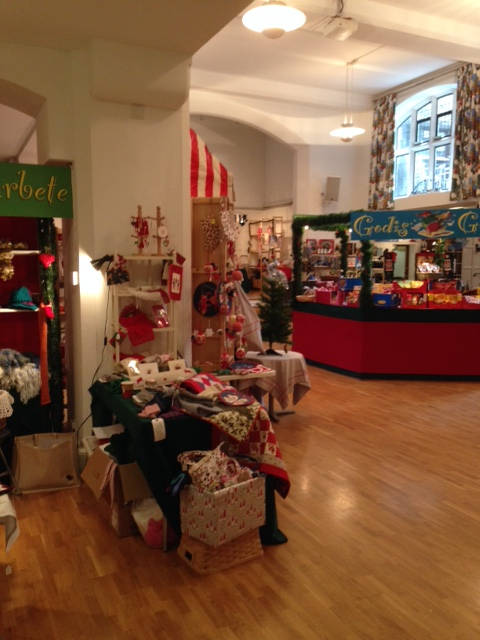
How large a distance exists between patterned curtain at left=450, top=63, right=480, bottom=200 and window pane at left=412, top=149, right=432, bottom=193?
3.94ft

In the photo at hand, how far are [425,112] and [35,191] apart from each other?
33.3ft

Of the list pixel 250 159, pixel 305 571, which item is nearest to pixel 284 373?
pixel 305 571

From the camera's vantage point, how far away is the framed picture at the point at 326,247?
13461 millimetres

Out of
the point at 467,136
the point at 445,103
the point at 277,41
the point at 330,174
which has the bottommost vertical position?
the point at 330,174

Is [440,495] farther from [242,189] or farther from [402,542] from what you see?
[242,189]

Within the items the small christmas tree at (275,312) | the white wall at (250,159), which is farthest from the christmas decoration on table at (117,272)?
the white wall at (250,159)

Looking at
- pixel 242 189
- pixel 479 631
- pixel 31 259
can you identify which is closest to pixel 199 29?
pixel 31 259

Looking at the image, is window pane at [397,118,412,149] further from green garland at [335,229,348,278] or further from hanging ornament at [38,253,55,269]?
hanging ornament at [38,253,55,269]

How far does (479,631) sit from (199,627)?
1301mm

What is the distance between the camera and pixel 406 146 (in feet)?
40.3

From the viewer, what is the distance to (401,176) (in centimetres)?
1253

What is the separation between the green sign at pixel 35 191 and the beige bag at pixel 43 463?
1685 millimetres

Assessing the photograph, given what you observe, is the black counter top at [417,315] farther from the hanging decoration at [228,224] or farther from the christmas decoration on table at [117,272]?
the christmas decoration on table at [117,272]

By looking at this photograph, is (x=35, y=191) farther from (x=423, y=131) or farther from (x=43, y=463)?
(x=423, y=131)
